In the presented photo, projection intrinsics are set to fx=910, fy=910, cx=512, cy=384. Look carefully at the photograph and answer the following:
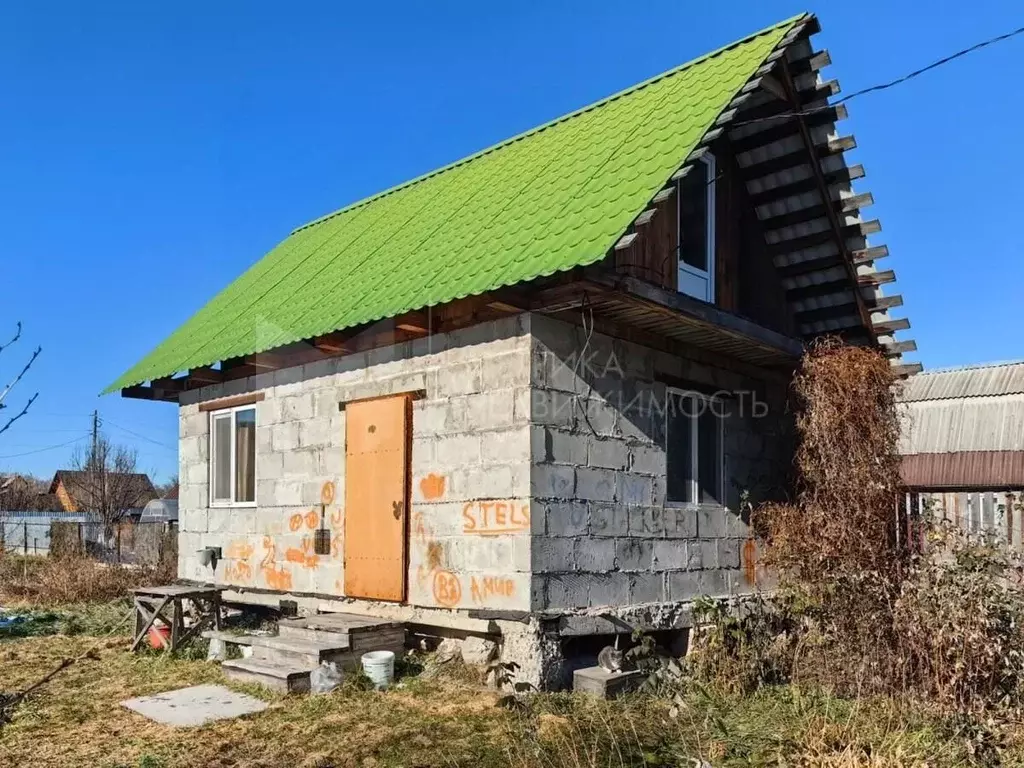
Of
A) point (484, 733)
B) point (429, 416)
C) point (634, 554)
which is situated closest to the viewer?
point (484, 733)

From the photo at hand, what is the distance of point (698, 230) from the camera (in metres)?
9.80

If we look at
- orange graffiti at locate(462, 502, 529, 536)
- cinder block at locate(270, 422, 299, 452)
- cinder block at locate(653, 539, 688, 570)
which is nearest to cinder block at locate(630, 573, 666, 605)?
cinder block at locate(653, 539, 688, 570)

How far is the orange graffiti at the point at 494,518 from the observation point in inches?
314

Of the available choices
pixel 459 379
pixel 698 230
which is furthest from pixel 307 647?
pixel 698 230

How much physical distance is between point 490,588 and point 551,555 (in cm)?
65

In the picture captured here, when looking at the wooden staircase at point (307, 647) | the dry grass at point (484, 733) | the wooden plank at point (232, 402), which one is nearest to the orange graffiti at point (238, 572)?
the wooden plank at point (232, 402)

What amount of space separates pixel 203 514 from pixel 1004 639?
943 centimetres

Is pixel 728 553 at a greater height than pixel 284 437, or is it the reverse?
pixel 284 437

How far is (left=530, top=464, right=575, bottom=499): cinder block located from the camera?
7.96m

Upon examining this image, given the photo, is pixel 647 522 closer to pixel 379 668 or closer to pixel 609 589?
pixel 609 589

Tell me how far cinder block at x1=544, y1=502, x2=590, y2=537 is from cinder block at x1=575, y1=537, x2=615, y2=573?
0.11 meters

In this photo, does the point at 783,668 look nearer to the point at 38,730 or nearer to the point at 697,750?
the point at 697,750

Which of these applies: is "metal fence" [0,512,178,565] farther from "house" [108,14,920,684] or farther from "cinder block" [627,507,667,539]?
"cinder block" [627,507,667,539]

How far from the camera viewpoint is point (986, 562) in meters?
7.21
